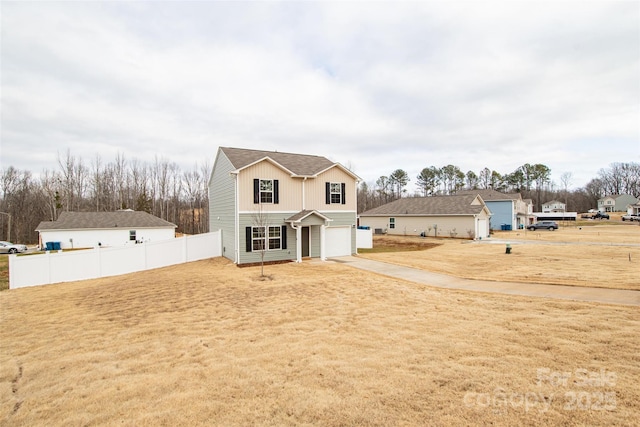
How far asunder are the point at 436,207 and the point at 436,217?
162 centimetres

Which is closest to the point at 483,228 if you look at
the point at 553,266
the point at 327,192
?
the point at 553,266

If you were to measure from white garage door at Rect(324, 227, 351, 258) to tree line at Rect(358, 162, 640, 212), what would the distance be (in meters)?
48.6

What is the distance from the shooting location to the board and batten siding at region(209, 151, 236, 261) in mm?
18969

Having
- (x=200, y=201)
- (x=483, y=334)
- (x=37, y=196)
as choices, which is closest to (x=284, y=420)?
(x=483, y=334)

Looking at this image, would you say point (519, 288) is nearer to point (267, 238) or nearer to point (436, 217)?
point (267, 238)

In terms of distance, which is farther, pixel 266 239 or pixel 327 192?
pixel 327 192

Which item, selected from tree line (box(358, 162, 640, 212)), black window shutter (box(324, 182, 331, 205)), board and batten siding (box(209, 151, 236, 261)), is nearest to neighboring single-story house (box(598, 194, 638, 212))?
tree line (box(358, 162, 640, 212))

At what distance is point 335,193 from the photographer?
21266mm

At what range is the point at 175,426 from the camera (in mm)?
3938

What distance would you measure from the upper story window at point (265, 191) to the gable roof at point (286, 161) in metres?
1.19

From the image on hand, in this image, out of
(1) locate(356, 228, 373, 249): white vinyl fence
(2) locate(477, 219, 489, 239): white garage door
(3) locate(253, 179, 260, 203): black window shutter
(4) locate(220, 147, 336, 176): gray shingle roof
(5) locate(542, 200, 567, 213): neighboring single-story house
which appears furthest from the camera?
(5) locate(542, 200, 567, 213): neighboring single-story house

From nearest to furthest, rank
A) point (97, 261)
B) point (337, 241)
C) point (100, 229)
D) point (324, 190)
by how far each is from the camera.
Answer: point (97, 261) → point (324, 190) → point (337, 241) → point (100, 229)

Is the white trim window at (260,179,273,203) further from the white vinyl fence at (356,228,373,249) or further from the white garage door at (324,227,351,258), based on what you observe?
the white vinyl fence at (356,228,373,249)

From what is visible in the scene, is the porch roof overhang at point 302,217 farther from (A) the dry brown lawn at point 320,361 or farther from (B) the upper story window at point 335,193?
(A) the dry brown lawn at point 320,361
